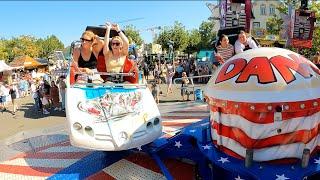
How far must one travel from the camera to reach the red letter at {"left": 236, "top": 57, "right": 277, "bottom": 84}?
374 centimetres

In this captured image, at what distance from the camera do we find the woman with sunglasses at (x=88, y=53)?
21.8 feet

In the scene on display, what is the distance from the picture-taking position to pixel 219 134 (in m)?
4.18

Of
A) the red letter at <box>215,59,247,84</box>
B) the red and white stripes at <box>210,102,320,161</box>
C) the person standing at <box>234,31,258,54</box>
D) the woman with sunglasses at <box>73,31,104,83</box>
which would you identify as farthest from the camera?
the woman with sunglasses at <box>73,31,104,83</box>

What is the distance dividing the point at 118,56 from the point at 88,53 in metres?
0.65

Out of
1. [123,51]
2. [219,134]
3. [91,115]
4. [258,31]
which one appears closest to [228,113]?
[219,134]

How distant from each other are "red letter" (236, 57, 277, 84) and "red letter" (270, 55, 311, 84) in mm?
85

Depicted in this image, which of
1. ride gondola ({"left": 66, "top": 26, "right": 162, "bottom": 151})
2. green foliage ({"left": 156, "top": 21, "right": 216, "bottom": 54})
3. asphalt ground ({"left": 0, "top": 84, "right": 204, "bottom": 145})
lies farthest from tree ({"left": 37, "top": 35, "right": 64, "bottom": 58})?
ride gondola ({"left": 66, "top": 26, "right": 162, "bottom": 151})

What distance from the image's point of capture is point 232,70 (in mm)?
4047

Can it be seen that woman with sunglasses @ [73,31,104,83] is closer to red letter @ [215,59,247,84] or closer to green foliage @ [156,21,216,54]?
red letter @ [215,59,247,84]

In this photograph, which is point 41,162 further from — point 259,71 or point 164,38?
point 164,38

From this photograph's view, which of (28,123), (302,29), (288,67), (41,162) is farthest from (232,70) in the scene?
(302,29)

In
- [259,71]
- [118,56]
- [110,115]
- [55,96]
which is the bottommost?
[55,96]

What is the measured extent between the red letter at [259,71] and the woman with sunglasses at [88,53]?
317 centimetres

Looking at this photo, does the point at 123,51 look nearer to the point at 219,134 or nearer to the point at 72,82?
the point at 72,82
